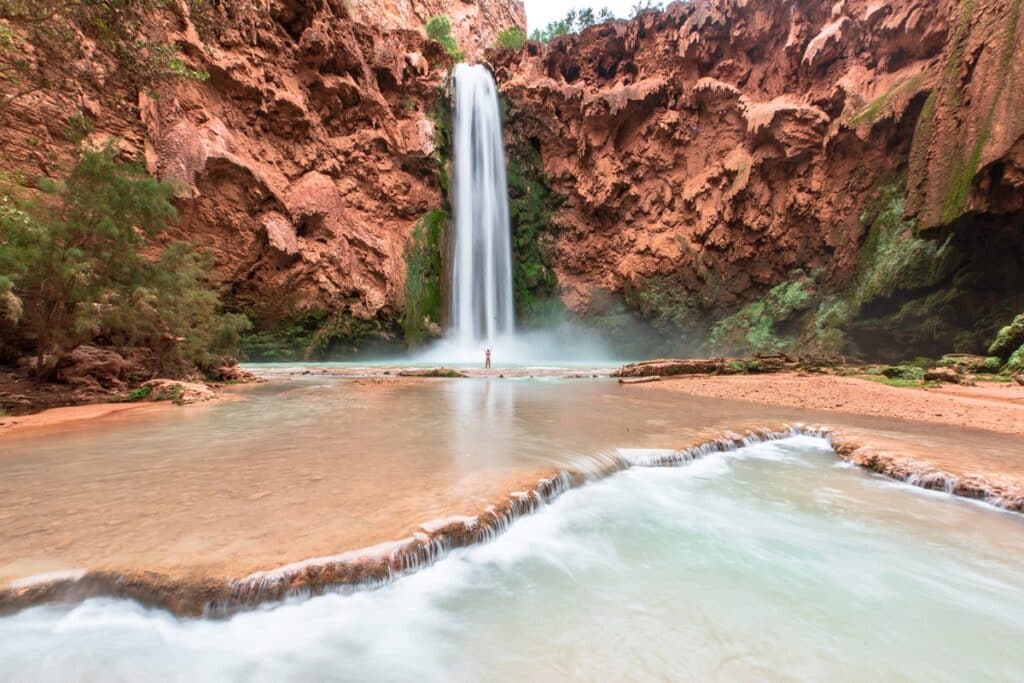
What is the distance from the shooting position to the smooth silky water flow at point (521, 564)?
80.7 inches

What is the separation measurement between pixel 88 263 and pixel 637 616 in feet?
31.5

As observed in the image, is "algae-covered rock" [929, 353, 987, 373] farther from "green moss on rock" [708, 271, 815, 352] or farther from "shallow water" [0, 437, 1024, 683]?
"shallow water" [0, 437, 1024, 683]

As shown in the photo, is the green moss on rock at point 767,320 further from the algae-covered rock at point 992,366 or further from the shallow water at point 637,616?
the shallow water at point 637,616

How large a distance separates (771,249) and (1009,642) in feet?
76.7

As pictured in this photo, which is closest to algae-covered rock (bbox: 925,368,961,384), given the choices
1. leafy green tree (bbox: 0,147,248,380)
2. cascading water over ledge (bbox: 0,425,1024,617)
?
cascading water over ledge (bbox: 0,425,1024,617)

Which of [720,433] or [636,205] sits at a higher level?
[636,205]

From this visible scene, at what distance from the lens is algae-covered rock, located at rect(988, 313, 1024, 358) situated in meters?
11.2

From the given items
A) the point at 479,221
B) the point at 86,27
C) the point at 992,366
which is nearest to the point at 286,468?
the point at 86,27

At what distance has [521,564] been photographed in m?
2.90

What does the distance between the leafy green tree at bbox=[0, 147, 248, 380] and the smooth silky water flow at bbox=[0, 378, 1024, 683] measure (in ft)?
12.6

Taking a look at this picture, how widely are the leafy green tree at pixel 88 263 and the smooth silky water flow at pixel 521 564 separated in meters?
3.84

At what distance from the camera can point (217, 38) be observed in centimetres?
1922

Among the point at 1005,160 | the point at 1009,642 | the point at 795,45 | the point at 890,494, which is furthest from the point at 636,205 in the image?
the point at 1009,642

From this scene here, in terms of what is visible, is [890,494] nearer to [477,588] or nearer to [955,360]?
[477,588]
